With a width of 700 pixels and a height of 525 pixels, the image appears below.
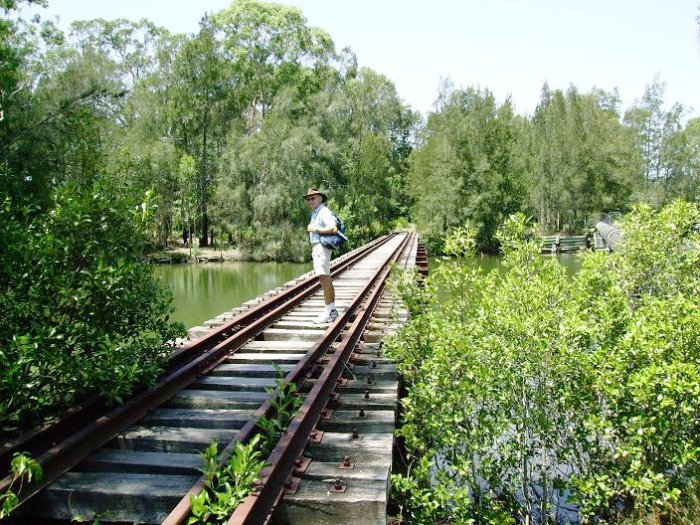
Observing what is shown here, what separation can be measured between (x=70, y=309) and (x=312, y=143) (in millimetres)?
33671

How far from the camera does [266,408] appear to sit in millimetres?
4113

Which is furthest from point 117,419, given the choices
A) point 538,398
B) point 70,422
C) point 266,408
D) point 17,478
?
point 538,398

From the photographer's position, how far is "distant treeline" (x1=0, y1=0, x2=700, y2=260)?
36688 millimetres

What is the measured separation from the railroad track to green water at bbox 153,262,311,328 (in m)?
8.68

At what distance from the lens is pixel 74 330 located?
14.4 feet

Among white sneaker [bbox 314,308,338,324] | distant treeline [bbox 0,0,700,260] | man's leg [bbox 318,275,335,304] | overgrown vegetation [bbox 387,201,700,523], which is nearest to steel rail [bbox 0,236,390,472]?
white sneaker [bbox 314,308,338,324]

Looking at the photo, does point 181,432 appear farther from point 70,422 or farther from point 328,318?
point 328,318

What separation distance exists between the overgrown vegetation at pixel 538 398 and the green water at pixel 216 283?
32.6 ft

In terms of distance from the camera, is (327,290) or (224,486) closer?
(224,486)

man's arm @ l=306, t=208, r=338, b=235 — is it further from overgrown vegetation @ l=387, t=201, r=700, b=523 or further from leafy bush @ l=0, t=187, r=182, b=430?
leafy bush @ l=0, t=187, r=182, b=430

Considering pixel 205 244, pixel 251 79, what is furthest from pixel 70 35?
pixel 205 244

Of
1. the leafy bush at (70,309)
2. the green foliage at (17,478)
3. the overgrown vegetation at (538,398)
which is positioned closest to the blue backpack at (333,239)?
the overgrown vegetation at (538,398)

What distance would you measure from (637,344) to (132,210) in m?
4.39

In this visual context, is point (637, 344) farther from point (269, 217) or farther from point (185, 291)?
point (269, 217)
